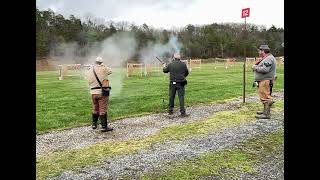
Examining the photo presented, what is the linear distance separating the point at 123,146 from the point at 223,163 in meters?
2.03

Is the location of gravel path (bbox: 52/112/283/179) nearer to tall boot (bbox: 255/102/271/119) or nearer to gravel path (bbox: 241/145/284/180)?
gravel path (bbox: 241/145/284/180)

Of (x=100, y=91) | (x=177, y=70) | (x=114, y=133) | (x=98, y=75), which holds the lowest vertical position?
(x=114, y=133)

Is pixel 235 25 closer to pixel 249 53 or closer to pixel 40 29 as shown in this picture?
pixel 249 53

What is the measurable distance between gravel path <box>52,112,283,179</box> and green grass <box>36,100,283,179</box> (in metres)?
0.25

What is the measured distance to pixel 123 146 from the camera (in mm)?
7605

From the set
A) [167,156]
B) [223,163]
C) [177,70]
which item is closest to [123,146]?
[167,156]

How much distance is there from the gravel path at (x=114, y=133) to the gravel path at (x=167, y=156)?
1.20 meters

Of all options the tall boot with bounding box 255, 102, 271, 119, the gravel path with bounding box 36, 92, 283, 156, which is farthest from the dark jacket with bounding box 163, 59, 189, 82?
the tall boot with bounding box 255, 102, 271, 119

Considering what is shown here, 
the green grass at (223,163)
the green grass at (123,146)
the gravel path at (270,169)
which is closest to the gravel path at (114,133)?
the green grass at (123,146)

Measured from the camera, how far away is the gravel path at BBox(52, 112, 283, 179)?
5.96m

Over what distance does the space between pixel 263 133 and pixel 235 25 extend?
4270cm

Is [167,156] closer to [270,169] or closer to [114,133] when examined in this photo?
[270,169]
